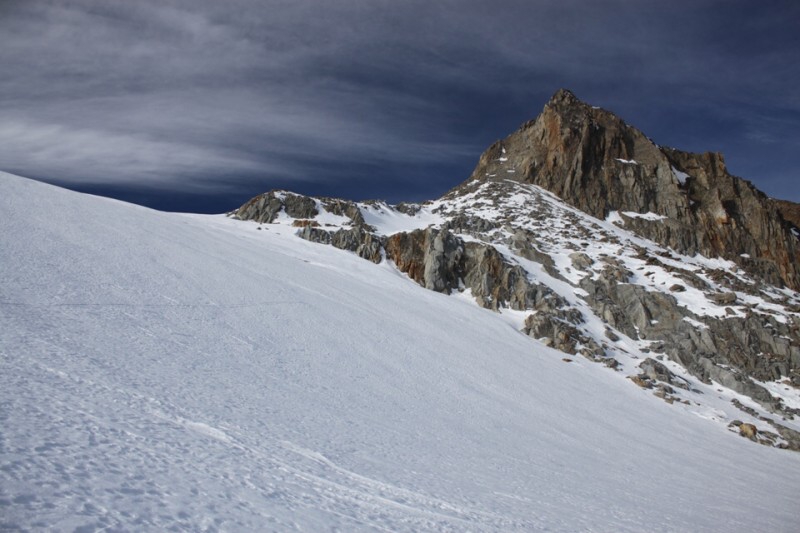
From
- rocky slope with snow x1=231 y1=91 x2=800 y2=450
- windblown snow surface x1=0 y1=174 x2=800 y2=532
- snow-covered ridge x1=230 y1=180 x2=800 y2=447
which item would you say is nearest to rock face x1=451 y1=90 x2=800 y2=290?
rocky slope with snow x1=231 y1=91 x2=800 y2=450

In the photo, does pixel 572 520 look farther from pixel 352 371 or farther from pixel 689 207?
pixel 689 207

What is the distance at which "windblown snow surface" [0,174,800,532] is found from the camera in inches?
243

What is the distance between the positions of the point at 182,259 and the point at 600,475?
2231 cm

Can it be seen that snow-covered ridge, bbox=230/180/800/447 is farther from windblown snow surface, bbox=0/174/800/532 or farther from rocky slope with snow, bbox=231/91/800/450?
windblown snow surface, bbox=0/174/800/532

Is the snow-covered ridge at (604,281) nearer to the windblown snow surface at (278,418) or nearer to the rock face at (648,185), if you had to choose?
the windblown snow surface at (278,418)

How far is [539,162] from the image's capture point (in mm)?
98375

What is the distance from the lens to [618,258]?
5516 cm

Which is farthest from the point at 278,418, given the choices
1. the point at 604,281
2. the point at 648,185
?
the point at 648,185

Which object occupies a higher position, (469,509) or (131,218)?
(131,218)

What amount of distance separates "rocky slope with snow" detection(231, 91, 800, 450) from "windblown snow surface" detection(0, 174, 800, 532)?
35.6 feet

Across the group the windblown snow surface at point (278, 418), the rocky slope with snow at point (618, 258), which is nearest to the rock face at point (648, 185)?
the rocky slope with snow at point (618, 258)

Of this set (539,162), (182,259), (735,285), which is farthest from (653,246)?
(182,259)

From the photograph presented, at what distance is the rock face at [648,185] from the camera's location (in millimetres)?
86562

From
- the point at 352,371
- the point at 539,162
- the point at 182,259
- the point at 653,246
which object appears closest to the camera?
the point at 352,371
